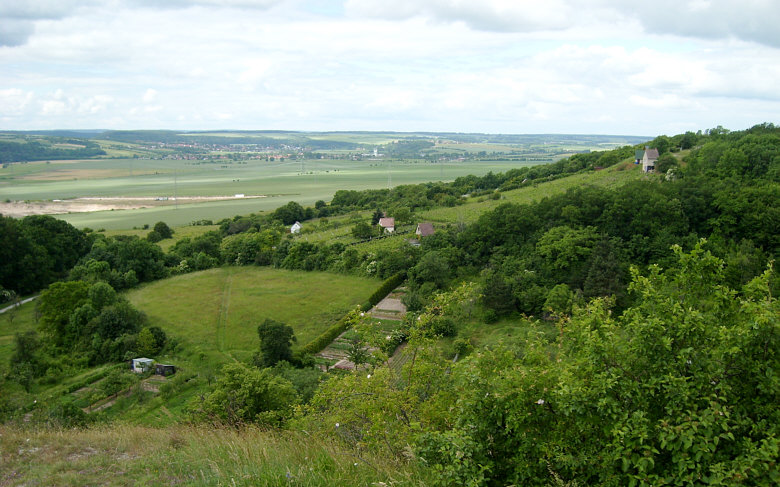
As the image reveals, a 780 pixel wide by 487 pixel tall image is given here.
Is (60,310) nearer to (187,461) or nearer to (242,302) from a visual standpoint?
(242,302)

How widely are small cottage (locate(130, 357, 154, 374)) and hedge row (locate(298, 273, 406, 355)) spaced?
718 cm

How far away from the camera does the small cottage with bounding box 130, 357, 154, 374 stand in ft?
74.7

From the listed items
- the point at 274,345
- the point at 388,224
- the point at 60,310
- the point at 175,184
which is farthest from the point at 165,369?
the point at 175,184

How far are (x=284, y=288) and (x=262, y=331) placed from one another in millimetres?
11891

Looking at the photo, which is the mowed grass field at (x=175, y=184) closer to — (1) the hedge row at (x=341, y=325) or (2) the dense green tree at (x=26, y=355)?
(2) the dense green tree at (x=26, y=355)

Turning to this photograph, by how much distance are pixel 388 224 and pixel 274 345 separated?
26592 millimetres

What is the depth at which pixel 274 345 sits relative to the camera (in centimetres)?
2266

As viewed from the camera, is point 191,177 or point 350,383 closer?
point 350,383

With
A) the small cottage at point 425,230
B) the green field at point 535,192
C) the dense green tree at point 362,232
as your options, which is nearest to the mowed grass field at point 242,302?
the dense green tree at point 362,232

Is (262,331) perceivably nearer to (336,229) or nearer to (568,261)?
(568,261)

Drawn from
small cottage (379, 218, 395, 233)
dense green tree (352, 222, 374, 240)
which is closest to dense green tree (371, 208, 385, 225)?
Answer: small cottage (379, 218, 395, 233)

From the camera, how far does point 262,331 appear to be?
2344 centimetres

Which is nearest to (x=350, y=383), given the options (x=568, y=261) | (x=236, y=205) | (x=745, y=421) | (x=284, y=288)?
(x=745, y=421)

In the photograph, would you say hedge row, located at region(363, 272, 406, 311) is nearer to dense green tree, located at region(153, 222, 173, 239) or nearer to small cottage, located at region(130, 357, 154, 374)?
small cottage, located at region(130, 357, 154, 374)
